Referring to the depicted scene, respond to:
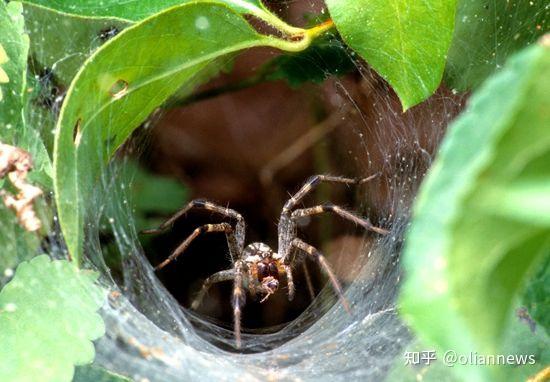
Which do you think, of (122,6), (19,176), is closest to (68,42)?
(122,6)

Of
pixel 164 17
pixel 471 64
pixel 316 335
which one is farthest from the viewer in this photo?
pixel 316 335

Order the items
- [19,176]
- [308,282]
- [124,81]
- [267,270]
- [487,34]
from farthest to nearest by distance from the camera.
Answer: [308,282], [267,270], [487,34], [19,176], [124,81]

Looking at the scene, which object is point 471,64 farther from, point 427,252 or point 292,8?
point 427,252

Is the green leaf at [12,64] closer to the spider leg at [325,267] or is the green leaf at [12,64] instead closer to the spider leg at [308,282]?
the spider leg at [325,267]

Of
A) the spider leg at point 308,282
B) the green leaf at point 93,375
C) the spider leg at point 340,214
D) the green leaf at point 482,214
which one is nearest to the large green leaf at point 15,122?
the green leaf at point 93,375

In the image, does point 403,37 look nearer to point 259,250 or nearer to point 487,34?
point 487,34

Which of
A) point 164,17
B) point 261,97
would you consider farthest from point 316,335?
point 261,97

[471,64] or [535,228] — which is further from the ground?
[471,64]

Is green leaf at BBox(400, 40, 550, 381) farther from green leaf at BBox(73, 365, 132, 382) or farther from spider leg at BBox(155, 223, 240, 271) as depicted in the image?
spider leg at BBox(155, 223, 240, 271)
